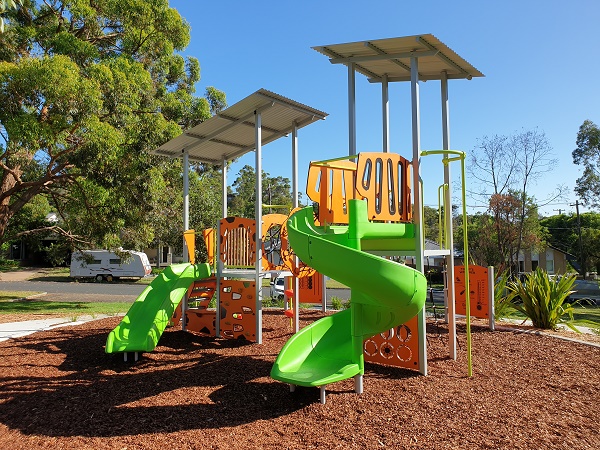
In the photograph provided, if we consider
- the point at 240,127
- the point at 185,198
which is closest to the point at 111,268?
the point at 185,198

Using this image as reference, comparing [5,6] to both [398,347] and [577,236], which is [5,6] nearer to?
[398,347]

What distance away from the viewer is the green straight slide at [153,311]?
6.89 meters

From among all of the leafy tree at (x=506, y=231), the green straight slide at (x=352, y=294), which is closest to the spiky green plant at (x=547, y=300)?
the green straight slide at (x=352, y=294)

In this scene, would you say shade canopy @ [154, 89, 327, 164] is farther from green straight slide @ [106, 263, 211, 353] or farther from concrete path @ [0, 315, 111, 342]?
concrete path @ [0, 315, 111, 342]

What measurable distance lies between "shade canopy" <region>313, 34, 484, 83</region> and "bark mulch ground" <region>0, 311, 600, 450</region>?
4.44 metres

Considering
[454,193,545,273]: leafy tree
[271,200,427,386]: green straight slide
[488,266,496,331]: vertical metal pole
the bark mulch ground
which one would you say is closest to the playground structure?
[271,200,427,386]: green straight slide

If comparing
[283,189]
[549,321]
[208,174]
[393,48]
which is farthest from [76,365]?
[283,189]

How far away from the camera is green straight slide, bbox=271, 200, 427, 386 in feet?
14.7

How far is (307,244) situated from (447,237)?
275 cm

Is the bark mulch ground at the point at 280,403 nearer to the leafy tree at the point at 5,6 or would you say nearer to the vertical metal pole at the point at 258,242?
the vertical metal pole at the point at 258,242

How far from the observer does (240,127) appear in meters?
9.12

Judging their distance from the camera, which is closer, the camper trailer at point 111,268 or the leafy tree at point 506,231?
the leafy tree at point 506,231

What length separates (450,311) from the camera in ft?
20.9

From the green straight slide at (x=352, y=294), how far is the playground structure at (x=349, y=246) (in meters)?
0.01
